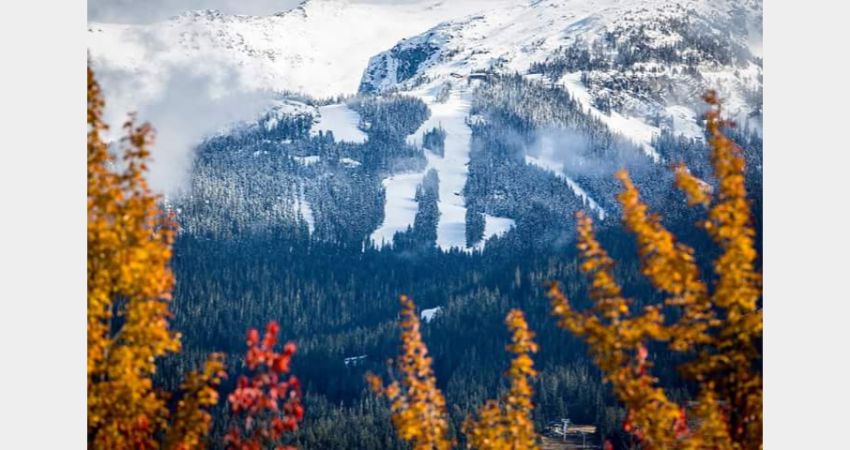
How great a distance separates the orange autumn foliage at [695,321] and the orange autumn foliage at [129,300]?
6.62m

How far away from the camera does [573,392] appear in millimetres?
132625

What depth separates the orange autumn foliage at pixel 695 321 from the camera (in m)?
14.6

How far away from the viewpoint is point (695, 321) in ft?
49.9

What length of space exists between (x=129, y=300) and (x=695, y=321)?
9920 mm

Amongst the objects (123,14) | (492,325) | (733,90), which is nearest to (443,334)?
(492,325)

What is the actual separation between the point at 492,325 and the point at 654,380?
529 feet

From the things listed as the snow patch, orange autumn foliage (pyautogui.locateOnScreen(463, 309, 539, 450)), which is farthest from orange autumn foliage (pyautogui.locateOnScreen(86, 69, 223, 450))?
the snow patch

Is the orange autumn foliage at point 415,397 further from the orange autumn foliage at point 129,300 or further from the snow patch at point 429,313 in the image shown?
the snow patch at point 429,313

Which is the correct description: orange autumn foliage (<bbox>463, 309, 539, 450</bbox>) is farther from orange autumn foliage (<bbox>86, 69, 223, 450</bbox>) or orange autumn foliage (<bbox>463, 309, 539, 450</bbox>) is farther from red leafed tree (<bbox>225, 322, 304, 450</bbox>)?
orange autumn foliage (<bbox>86, 69, 223, 450</bbox>)

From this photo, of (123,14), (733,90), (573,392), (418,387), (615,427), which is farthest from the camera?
(573,392)

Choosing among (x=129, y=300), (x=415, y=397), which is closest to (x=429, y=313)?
(x=415, y=397)

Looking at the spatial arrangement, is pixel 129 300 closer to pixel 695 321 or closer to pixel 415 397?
pixel 415 397

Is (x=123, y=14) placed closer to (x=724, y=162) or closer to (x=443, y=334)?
(x=724, y=162)

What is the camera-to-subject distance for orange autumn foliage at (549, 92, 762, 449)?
14602 millimetres
